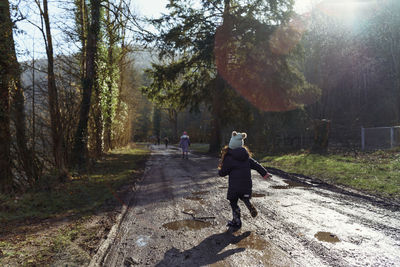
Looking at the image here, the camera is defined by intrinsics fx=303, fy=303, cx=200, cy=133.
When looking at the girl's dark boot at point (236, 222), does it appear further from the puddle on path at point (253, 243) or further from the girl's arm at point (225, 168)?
the girl's arm at point (225, 168)

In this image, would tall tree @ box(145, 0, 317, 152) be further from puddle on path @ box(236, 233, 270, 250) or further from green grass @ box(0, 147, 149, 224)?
puddle on path @ box(236, 233, 270, 250)

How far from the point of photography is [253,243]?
15.0 ft

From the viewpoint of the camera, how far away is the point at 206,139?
54625 mm

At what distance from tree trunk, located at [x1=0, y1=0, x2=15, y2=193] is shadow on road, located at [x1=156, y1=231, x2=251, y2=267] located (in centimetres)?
752

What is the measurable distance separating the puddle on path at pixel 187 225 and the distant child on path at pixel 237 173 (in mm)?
509

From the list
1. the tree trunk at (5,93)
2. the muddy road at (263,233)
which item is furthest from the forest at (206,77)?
the muddy road at (263,233)

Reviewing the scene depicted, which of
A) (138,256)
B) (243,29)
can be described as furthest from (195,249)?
(243,29)

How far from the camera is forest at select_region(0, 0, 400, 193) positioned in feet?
32.5

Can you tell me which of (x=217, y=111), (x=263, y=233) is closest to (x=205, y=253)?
(x=263, y=233)

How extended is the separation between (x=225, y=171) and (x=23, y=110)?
7538 mm

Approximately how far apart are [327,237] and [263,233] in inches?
38.7

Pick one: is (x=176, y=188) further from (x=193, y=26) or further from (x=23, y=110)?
(x=193, y=26)

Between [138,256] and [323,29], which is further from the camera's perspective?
[323,29]

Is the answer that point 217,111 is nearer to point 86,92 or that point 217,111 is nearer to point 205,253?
point 86,92
